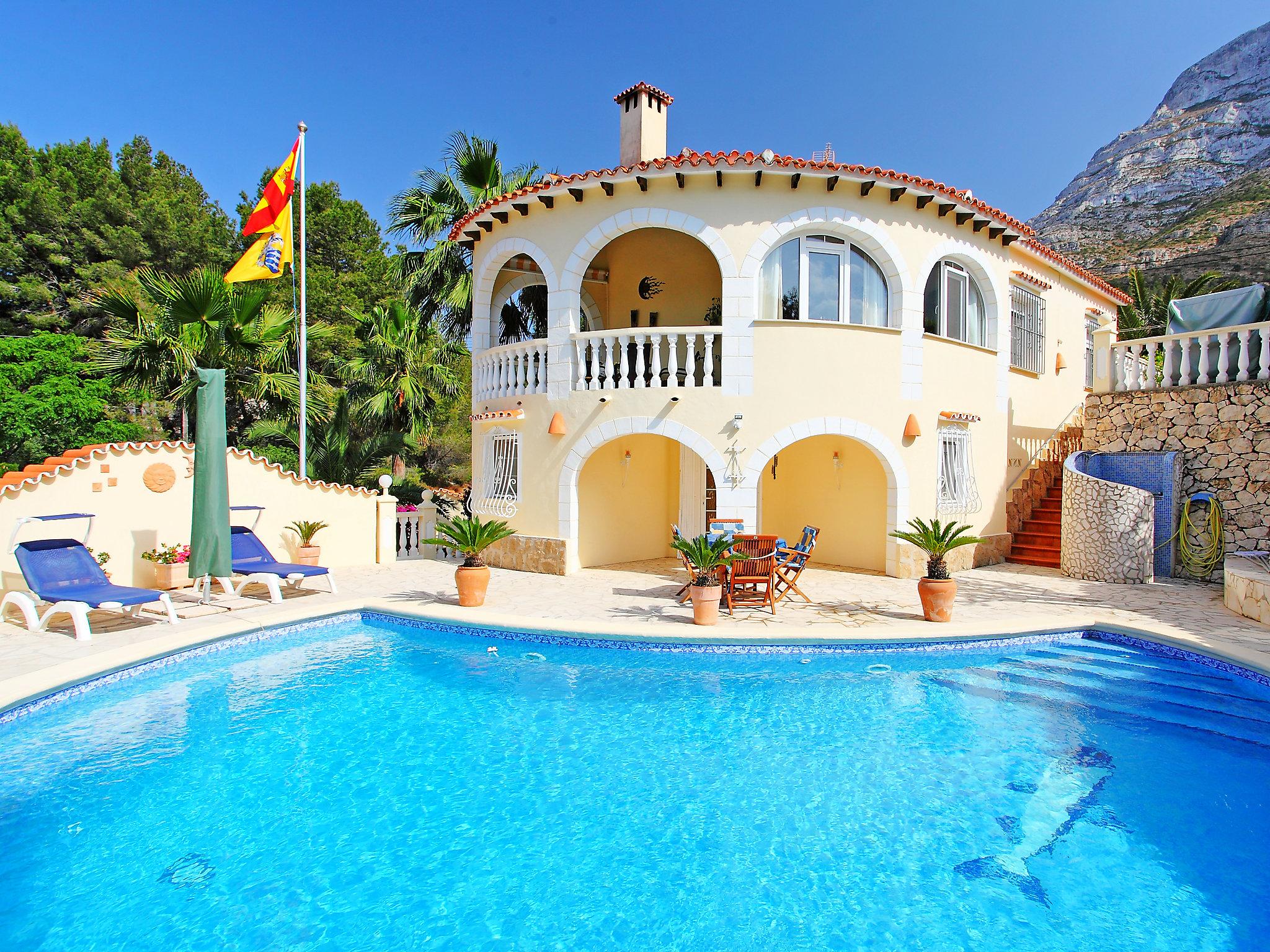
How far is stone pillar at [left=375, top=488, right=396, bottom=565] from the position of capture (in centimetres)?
1568

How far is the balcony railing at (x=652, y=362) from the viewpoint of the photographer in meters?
13.1

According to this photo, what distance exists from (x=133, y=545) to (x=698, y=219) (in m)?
11.9

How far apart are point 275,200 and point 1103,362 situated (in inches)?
760

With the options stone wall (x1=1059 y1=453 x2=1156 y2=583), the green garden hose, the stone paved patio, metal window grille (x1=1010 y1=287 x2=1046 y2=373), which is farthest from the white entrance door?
the green garden hose

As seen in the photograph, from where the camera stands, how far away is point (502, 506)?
15.1 metres

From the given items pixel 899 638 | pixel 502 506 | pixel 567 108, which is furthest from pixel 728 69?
pixel 899 638

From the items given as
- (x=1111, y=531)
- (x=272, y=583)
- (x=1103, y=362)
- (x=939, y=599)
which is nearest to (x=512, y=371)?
(x=272, y=583)

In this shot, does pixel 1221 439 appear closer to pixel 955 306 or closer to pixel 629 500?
pixel 955 306

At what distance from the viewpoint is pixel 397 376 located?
19.8m

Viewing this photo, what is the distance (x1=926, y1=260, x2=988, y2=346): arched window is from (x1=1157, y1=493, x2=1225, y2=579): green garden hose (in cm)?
533

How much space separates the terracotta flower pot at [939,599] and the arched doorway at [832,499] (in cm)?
462

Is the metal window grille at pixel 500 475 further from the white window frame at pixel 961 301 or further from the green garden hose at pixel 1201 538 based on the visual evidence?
the green garden hose at pixel 1201 538

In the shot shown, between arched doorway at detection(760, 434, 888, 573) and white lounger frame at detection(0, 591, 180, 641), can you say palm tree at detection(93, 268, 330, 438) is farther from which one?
arched doorway at detection(760, 434, 888, 573)

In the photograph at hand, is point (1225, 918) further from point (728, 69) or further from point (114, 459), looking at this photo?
point (728, 69)
